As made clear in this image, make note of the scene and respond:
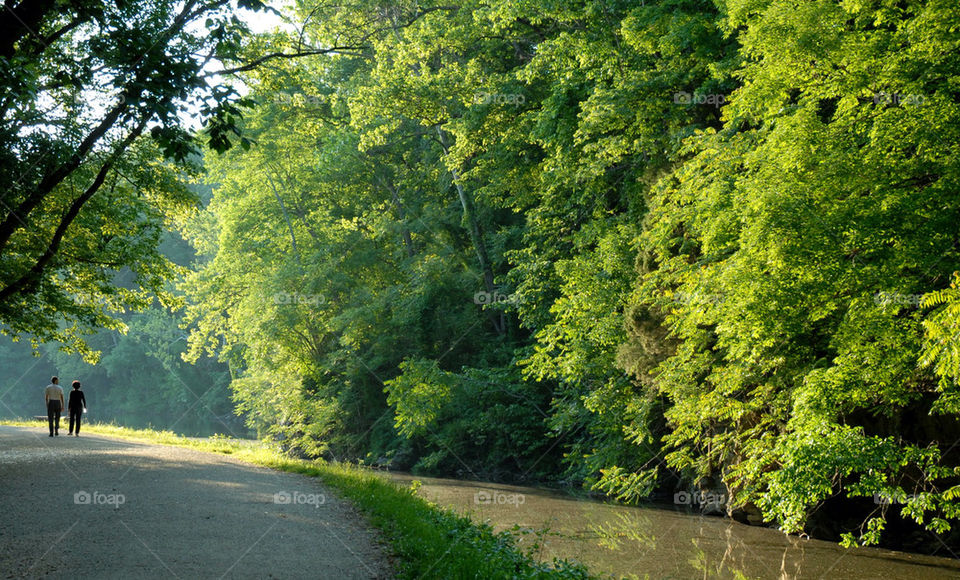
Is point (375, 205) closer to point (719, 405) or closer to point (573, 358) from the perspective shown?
point (573, 358)

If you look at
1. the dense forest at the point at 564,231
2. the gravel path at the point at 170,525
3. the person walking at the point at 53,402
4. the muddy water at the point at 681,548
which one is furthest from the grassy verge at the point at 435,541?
the person walking at the point at 53,402

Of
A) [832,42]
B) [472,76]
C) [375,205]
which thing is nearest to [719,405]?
[832,42]

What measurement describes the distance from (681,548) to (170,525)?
7592 millimetres

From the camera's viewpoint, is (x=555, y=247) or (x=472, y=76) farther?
(x=472, y=76)

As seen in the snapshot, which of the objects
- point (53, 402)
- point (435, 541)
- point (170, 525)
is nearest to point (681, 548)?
point (435, 541)

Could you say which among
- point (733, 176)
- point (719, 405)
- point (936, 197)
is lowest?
point (719, 405)

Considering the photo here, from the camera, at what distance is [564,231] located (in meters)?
19.8

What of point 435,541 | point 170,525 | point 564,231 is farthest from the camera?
point 564,231

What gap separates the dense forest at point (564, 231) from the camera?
30.7 feet

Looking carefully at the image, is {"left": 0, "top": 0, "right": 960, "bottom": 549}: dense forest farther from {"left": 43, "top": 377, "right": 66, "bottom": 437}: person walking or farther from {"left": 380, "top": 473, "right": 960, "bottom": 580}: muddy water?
{"left": 43, "top": 377, "right": 66, "bottom": 437}: person walking

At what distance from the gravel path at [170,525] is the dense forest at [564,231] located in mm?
3645

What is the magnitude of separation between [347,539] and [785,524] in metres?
5.74

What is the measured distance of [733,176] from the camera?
11836 mm

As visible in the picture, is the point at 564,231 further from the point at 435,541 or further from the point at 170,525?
the point at 170,525
